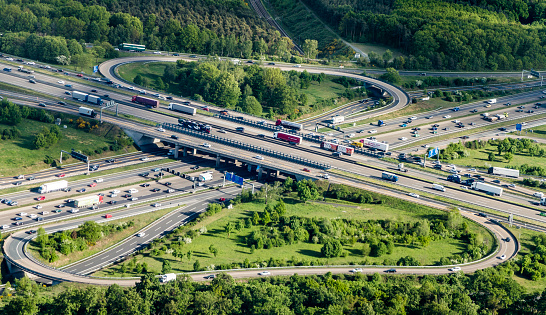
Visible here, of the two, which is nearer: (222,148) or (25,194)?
(25,194)

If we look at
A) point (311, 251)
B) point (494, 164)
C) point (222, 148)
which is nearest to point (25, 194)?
point (222, 148)

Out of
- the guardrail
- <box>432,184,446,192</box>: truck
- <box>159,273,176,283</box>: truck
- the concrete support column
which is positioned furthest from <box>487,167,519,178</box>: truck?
<box>159,273,176,283</box>: truck

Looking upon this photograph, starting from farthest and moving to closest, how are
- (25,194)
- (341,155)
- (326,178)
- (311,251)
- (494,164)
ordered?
(494,164)
(341,155)
(326,178)
(25,194)
(311,251)

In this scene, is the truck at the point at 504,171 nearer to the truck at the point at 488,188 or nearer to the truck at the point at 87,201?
the truck at the point at 488,188

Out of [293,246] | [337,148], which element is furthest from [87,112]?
[293,246]

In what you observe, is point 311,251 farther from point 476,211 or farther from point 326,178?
point 476,211

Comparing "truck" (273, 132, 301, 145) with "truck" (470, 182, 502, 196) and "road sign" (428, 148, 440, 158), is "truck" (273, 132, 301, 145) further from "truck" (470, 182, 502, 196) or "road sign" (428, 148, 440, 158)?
"truck" (470, 182, 502, 196)
